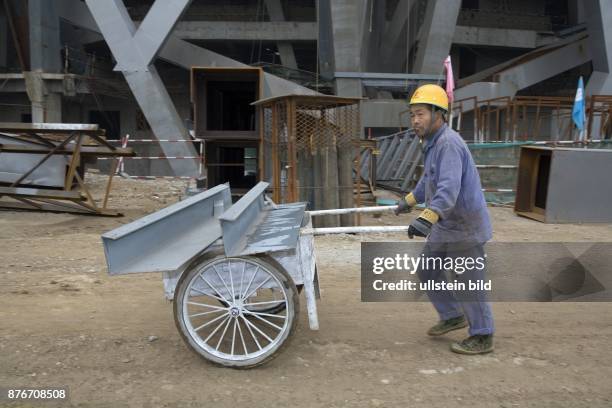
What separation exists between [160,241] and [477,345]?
2.39m

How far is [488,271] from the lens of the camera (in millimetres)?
6414

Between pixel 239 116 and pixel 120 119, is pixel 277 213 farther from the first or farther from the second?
pixel 120 119

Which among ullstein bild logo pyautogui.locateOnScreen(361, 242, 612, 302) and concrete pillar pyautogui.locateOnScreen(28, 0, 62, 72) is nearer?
ullstein bild logo pyautogui.locateOnScreen(361, 242, 612, 302)

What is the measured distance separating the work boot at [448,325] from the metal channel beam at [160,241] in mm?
1904

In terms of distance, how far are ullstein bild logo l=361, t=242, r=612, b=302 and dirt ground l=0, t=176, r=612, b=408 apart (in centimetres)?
33

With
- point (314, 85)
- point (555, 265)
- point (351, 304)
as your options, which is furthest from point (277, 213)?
point (314, 85)

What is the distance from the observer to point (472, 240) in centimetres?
373

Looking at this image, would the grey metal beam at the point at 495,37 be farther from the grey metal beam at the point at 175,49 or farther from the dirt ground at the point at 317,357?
the dirt ground at the point at 317,357

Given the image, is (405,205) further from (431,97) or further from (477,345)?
(477,345)

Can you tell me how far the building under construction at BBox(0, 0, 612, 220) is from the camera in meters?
10.7

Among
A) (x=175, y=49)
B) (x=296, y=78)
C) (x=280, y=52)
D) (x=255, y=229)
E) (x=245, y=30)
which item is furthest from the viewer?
(x=280, y=52)

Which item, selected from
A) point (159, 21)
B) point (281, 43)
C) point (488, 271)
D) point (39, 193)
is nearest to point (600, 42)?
point (281, 43)

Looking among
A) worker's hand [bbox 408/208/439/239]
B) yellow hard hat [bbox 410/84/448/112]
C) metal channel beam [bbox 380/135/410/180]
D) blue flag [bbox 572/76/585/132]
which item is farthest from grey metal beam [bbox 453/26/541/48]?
worker's hand [bbox 408/208/439/239]

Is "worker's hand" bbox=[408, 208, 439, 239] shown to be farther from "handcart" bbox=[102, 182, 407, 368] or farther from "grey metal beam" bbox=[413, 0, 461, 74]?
"grey metal beam" bbox=[413, 0, 461, 74]
